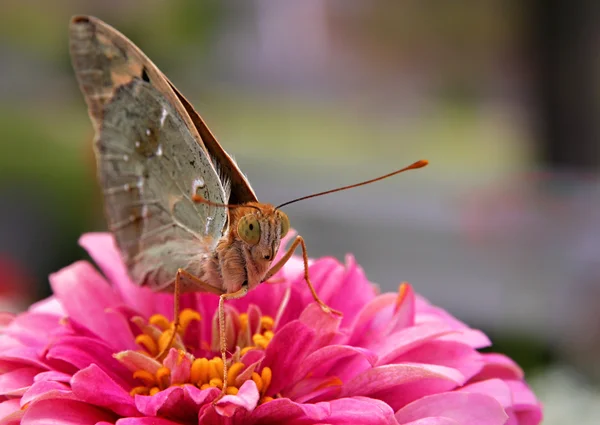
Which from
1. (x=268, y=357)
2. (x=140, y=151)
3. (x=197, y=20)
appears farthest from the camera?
(x=197, y=20)

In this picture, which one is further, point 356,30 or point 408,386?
point 356,30

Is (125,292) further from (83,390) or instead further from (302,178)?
(302,178)

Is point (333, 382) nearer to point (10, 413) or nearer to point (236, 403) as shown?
point (236, 403)

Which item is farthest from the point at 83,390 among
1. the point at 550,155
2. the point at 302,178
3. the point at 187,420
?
the point at 302,178

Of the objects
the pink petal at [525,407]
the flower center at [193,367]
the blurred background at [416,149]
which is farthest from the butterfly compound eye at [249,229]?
the blurred background at [416,149]

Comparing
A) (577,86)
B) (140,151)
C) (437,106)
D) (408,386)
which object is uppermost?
(140,151)

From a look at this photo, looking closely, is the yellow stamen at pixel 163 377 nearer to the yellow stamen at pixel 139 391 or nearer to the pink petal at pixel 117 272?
the yellow stamen at pixel 139 391

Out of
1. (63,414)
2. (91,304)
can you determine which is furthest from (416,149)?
(63,414)

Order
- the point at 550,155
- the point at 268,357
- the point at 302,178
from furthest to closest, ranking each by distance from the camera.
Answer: the point at 302,178
the point at 550,155
the point at 268,357
